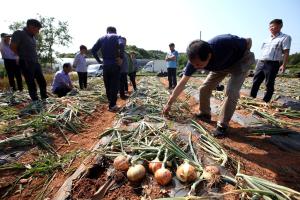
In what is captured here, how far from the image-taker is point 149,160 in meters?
2.31

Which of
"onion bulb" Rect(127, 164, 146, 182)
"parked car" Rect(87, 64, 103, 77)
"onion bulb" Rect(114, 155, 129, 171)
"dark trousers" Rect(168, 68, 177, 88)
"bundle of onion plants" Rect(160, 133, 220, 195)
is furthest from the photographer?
"parked car" Rect(87, 64, 103, 77)

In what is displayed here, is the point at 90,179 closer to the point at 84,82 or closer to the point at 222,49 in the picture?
the point at 222,49

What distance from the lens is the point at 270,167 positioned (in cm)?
265

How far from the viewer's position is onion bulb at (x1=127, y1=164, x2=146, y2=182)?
2053 mm

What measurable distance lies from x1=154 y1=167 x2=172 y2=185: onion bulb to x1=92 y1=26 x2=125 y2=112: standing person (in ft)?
11.3

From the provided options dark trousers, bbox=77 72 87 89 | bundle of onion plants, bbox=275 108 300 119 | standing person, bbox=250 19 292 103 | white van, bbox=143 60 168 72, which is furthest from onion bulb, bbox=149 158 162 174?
white van, bbox=143 60 168 72

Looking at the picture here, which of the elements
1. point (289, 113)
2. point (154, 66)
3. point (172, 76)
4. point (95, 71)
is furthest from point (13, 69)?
point (154, 66)

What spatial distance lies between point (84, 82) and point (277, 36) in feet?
20.7

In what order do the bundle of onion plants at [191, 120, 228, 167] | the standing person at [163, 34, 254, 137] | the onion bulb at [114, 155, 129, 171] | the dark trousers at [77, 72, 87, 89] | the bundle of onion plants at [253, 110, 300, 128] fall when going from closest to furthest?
1. the onion bulb at [114, 155, 129, 171]
2. the bundle of onion plants at [191, 120, 228, 167]
3. the standing person at [163, 34, 254, 137]
4. the bundle of onion plants at [253, 110, 300, 128]
5. the dark trousers at [77, 72, 87, 89]

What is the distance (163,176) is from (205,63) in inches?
57.5

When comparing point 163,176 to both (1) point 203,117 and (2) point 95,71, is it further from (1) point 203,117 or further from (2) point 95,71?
(2) point 95,71

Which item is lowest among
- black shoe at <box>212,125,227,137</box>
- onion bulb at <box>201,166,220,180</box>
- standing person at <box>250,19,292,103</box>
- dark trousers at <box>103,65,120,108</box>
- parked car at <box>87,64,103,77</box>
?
parked car at <box>87,64,103,77</box>

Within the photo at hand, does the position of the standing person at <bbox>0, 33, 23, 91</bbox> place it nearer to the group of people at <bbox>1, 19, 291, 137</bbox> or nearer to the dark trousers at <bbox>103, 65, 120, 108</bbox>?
the group of people at <bbox>1, 19, 291, 137</bbox>

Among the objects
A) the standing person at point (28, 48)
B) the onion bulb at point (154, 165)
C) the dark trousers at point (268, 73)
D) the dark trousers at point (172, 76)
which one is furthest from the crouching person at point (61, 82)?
the onion bulb at point (154, 165)
